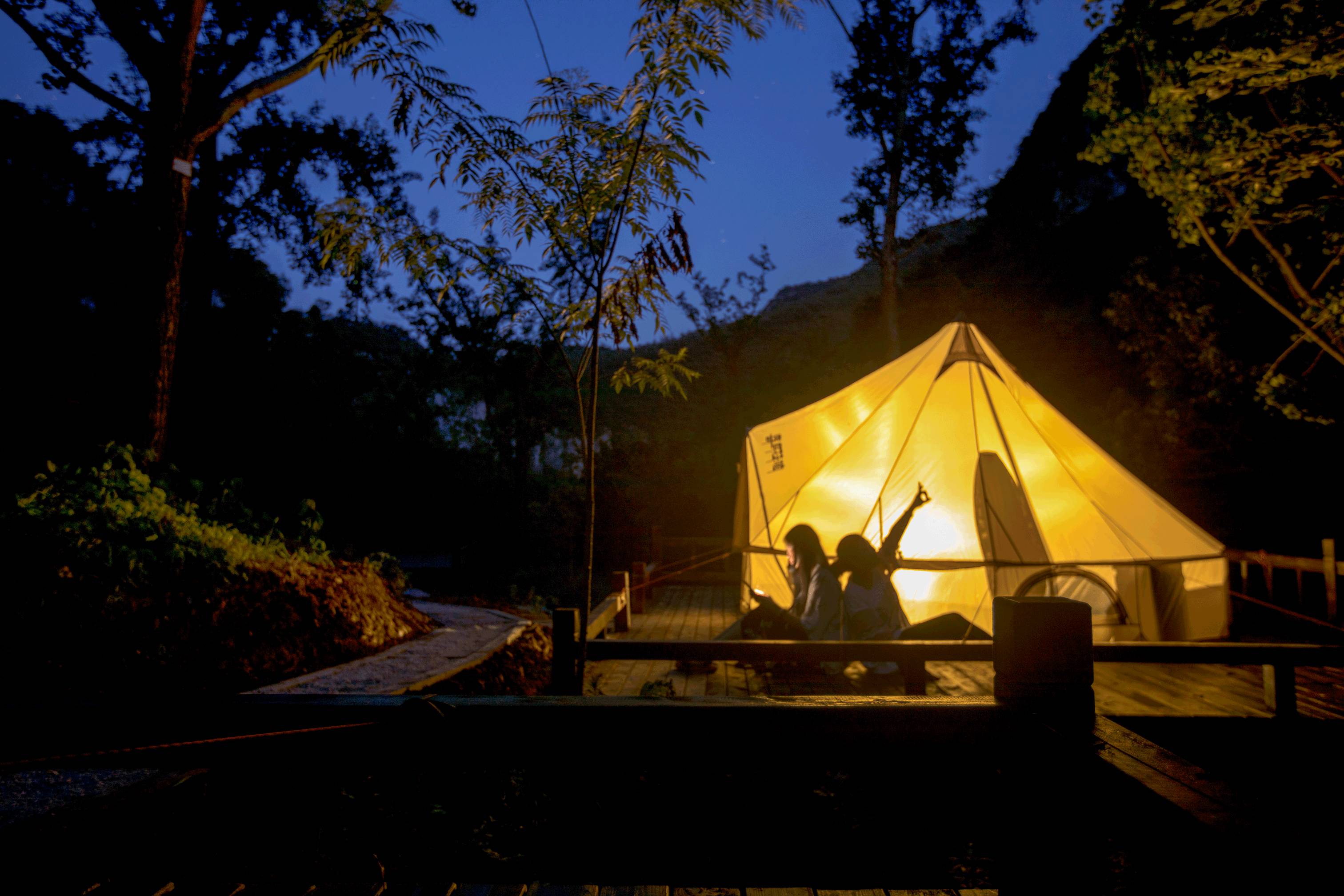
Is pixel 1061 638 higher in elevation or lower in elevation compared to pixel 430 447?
lower

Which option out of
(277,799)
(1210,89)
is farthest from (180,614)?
(1210,89)

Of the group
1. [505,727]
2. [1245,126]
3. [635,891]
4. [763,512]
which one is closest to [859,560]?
[763,512]

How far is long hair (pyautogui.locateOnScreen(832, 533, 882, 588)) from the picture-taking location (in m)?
5.98

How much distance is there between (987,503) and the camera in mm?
7129

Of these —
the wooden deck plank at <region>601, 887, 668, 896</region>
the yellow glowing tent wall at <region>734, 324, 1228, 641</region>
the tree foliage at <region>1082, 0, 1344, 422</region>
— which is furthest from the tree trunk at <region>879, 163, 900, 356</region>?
the wooden deck plank at <region>601, 887, 668, 896</region>

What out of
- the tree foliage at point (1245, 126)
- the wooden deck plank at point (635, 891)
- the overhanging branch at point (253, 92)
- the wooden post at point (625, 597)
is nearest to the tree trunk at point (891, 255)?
the tree foliage at point (1245, 126)

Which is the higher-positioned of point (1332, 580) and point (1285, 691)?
point (1332, 580)

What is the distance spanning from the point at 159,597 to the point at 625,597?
4349 millimetres

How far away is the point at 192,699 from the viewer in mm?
1536

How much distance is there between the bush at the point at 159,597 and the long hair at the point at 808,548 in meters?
4.29

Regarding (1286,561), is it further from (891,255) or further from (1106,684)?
(891,255)

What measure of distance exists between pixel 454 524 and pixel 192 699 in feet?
63.0

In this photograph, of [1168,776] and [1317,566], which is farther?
[1317,566]

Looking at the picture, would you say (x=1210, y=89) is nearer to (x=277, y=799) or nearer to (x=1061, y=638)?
(x=1061, y=638)
